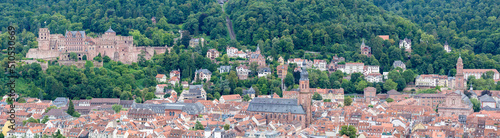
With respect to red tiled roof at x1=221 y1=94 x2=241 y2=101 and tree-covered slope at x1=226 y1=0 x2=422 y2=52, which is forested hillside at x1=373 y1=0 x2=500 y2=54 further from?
red tiled roof at x1=221 y1=94 x2=241 y2=101

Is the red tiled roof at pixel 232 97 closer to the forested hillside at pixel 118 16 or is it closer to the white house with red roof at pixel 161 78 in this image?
the white house with red roof at pixel 161 78

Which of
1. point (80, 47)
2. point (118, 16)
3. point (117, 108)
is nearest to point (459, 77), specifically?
point (117, 108)


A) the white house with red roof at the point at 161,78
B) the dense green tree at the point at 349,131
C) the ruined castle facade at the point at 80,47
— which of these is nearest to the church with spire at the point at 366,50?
the white house with red roof at the point at 161,78

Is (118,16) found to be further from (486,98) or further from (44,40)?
(486,98)

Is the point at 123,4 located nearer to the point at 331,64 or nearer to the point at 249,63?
the point at 249,63

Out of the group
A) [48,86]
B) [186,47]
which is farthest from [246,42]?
[48,86]

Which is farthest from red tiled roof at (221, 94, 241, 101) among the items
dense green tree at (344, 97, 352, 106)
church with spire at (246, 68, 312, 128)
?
dense green tree at (344, 97, 352, 106)
